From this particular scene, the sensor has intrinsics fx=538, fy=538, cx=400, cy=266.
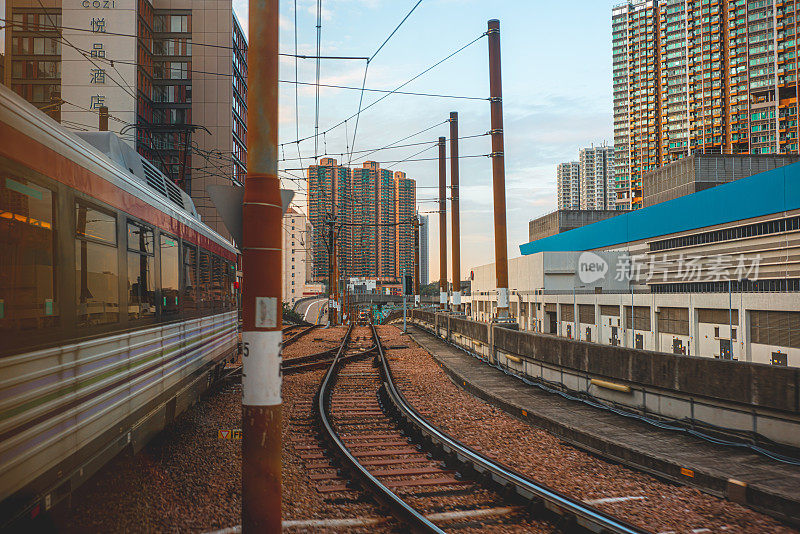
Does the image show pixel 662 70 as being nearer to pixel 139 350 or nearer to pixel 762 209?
pixel 762 209

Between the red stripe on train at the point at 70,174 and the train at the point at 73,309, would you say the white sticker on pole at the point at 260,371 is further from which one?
the red stripe on train at the point at 70,174

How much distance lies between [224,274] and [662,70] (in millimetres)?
141375

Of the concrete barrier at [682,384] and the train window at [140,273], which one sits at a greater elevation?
the train window at [140,273]

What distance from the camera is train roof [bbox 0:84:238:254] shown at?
381cm

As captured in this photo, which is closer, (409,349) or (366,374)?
(366,374)

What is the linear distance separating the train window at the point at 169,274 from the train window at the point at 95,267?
1752 millimetres

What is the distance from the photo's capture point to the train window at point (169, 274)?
24.0 feet

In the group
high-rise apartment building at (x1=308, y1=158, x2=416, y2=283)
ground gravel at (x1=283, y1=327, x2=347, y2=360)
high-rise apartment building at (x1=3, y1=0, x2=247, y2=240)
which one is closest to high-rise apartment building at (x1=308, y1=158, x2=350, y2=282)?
high-rise apartment building at (x1=308, y1=158, x2=416, y2=283)

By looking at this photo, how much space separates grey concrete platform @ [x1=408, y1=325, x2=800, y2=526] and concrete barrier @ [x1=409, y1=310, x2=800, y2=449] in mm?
391

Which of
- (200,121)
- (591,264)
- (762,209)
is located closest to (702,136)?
(591,264)

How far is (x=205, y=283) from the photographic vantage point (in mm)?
10242

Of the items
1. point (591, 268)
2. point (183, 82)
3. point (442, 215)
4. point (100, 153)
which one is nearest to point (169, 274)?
point (100, 153)

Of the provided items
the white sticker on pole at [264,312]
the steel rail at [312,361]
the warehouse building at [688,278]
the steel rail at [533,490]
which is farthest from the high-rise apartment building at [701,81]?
the white sticker on pole at [264,312]

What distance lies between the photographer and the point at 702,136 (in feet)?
396
